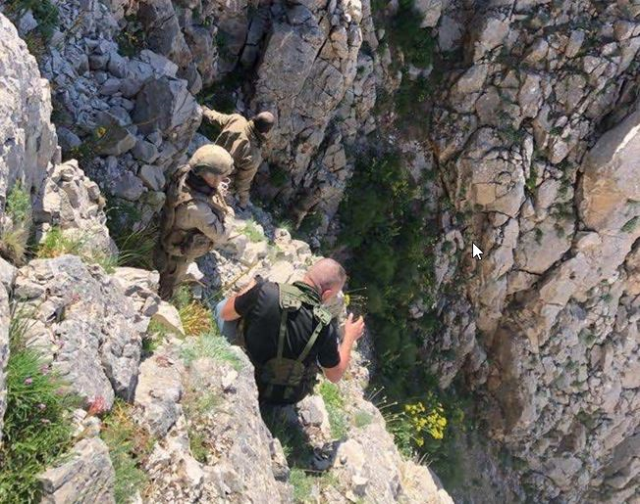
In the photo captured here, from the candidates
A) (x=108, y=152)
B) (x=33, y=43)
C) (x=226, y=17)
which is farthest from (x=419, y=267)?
(x=33, y=43)

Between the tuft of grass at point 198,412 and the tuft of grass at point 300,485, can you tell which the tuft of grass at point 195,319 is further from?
the tuft of grass at point 300,485

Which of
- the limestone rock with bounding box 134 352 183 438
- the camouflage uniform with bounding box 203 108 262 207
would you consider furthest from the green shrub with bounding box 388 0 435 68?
the limestone rock with bounding box 134 352 183 438

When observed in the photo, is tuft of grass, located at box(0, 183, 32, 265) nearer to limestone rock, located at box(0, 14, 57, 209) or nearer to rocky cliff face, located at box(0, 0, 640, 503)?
limestone rock, located at box(0, 14, 57, 209)

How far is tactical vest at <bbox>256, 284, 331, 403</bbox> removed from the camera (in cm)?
584

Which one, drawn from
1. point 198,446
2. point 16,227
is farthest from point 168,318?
point 16,227

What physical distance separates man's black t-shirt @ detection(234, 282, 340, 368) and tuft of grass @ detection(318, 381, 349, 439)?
1869 mm

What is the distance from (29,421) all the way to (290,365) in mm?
2813

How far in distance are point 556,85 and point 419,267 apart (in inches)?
215

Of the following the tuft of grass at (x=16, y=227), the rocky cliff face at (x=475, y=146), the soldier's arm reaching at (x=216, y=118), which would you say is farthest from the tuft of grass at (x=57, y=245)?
the soldier's arm reaching at (x=216, y=118)

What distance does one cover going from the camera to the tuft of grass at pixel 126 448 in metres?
3.98

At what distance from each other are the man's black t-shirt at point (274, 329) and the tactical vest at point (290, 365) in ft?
0.14

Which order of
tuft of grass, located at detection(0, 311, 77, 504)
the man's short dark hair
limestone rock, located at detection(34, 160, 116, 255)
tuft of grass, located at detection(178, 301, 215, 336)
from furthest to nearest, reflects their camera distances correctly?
the man's short dark hair < tuft of grass, located at detection(178, 301, 215, 336) < limestone rock, located at detection(34, 160, 116, 255) < tuft of grass, located at detection(0, 311, 77, 504)

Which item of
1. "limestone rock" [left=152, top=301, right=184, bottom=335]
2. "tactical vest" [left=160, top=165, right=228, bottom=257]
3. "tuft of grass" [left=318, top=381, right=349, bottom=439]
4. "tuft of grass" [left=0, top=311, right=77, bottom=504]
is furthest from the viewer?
"tuft of grass" [left=318, top=381, right=349, bottom=439]

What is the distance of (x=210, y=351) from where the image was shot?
5.59 m
